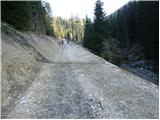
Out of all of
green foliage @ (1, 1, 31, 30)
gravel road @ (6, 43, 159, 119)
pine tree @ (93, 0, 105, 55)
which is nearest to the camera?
gravel road @ (6, 43, 159, 119)

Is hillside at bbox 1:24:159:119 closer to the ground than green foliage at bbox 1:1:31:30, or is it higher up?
closer to the ground

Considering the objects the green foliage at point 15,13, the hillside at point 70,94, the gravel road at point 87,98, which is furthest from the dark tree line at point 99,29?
the gravel road at point 87,98

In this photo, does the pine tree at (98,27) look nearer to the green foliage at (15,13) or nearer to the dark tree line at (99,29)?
the dark tree line at (99,29)

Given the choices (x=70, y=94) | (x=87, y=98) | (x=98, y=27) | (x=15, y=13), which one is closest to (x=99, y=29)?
(x=98, y=27)

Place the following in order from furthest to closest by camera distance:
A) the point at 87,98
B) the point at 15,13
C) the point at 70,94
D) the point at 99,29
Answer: the point at 99,29 → the point at 15,13 → the point at 70,94 → the point at 87,98

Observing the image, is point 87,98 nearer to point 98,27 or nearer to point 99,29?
point 99,29

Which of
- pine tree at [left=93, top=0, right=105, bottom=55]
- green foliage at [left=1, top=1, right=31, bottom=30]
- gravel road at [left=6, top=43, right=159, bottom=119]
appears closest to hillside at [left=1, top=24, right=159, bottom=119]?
gravel road at [left=6, top=43, right=159, bottom=119]

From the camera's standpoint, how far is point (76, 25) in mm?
131375

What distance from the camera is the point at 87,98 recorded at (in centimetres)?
972

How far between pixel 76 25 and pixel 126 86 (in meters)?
121

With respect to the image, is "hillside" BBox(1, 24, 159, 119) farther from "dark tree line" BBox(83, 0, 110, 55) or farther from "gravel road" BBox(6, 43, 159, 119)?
"dark tree line" BBox(83, 0, 110, 55)

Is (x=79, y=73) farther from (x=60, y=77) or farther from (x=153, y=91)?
(x=153, y=91)

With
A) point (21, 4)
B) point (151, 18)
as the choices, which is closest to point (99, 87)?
point (21, 4)

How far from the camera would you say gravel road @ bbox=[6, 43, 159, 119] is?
27.5 feet
